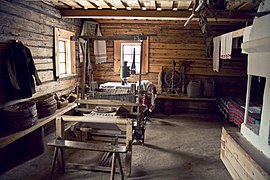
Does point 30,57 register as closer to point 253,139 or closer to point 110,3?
point 110,3

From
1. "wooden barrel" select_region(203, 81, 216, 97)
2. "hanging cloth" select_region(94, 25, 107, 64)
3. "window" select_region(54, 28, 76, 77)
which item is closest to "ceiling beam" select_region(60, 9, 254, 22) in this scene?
"window" select_region(54, 28, 76, 77)

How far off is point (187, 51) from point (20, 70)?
4.43 m

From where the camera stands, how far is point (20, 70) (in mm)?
3588

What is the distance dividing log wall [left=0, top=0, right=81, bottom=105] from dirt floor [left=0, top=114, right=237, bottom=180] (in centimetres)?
105

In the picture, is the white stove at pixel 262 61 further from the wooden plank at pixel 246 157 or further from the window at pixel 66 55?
the window at pixel 66 55

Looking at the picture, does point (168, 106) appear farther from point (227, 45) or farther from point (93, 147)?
point (93, 147)

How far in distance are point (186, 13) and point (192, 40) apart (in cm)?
194

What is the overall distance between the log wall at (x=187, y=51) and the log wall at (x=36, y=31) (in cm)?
194

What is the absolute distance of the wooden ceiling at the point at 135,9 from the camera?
4.36 m

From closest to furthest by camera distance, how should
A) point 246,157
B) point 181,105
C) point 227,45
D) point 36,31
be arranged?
1. point 246,157
2. point 36,31
3. point 227,45
4. point 181,105

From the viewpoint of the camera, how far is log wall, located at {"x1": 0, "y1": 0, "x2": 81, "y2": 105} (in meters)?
3.36

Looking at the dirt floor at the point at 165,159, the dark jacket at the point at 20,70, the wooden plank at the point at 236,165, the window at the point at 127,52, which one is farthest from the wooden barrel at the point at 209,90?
the dark jacket at the point at 20,70

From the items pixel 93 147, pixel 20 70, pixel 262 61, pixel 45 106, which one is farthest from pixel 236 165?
pixel 20 70

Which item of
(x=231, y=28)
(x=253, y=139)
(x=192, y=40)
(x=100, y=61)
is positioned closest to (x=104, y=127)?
(x=253, y=139)
